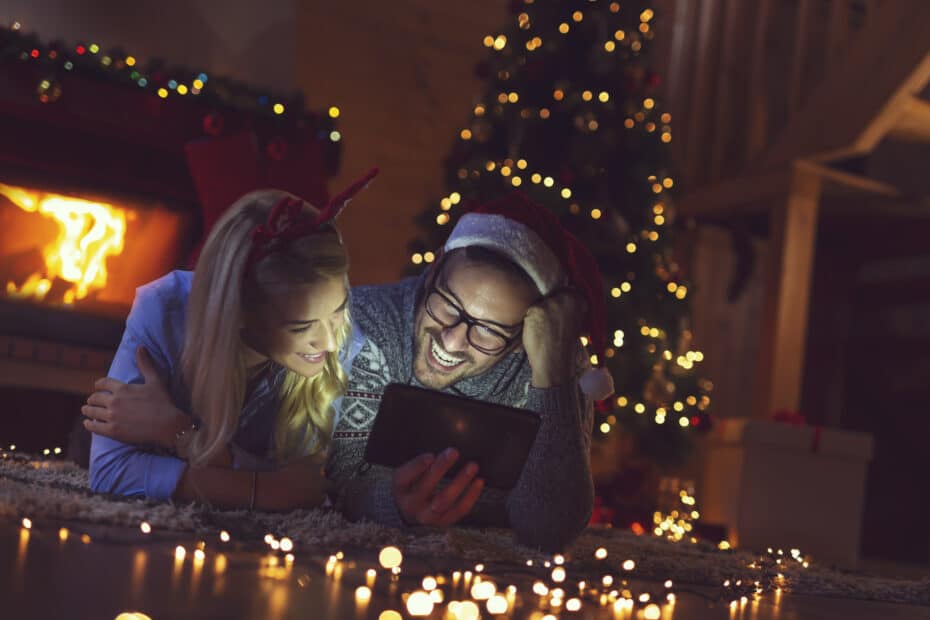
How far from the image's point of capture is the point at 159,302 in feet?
5.25

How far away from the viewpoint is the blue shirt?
1.51 metres

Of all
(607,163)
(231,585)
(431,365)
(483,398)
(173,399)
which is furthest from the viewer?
(607,163)

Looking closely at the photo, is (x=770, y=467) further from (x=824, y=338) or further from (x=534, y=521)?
(x=534, y=521)

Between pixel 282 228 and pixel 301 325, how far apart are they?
0.49ft

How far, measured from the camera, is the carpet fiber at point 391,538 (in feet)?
4.26

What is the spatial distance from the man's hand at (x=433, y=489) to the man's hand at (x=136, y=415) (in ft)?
1.17

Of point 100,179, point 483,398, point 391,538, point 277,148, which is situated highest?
point 277,148

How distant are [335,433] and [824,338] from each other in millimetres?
3876

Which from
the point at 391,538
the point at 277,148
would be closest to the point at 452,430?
the point at 391,538

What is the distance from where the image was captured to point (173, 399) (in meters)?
1.55

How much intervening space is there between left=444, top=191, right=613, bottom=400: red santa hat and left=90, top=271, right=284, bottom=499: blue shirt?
0.41 m

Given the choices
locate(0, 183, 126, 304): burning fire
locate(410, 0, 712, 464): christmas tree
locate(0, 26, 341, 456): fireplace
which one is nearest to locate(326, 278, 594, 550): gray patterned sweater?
locate(0, 26, 341, 456): fireplace

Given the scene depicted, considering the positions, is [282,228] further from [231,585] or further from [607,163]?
[607,163]

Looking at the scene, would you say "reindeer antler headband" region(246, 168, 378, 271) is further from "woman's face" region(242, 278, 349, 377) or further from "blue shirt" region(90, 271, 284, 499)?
"blue shirt" region(90, 271, 284, 499)
